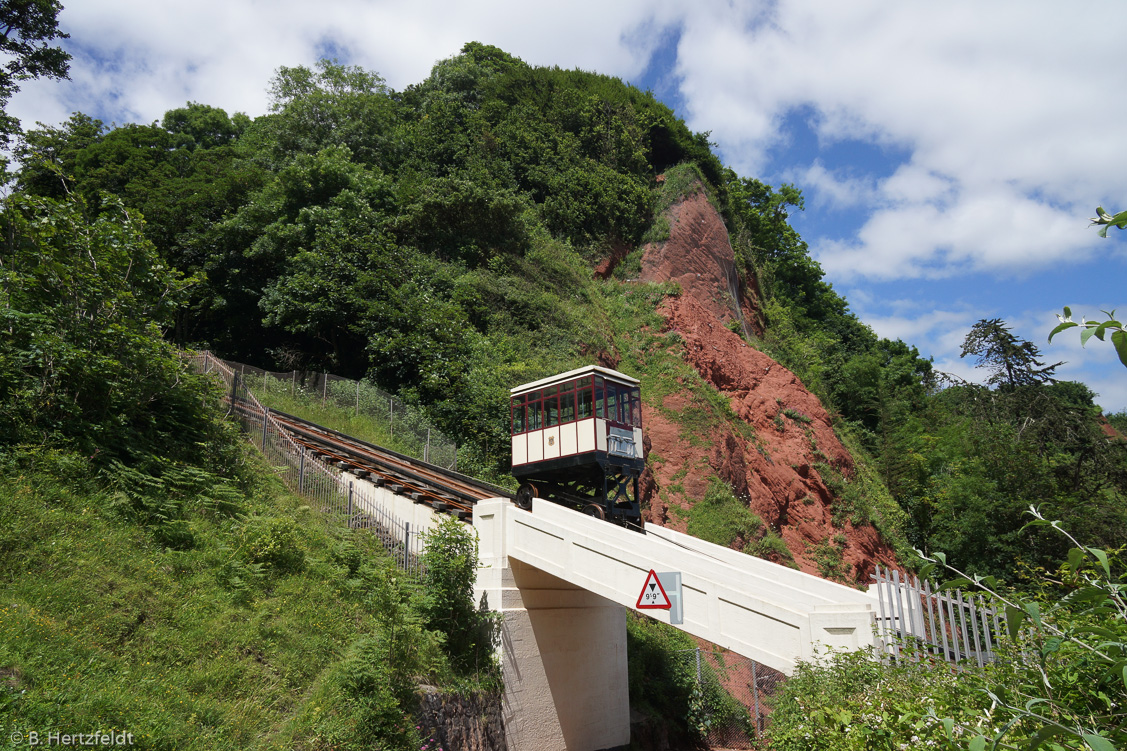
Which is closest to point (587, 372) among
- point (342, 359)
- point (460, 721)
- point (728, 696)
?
point (460, 721)

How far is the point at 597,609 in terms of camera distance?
1504 centimetres

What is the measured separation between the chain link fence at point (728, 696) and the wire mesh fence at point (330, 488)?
9.06 meters

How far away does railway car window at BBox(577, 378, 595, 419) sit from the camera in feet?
52.4

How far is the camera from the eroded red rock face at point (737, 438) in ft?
86.4

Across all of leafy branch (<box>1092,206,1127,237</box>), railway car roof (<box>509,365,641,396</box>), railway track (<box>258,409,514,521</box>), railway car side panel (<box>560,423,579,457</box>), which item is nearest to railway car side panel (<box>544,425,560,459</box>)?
railway car side panel (<box>560,423,579,457</box>)

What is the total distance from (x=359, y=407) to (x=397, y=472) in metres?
8.84

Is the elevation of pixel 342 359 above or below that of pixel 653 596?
above

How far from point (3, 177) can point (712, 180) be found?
42782 millimetres

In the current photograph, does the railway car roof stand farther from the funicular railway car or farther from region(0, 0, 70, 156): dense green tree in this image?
region(0, 0, 70, 156): dense green tree

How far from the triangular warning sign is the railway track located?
4862mm

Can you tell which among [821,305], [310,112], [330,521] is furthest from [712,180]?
[330,521]

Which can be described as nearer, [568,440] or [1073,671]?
[1073,671]

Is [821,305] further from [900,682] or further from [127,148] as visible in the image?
[900,682]

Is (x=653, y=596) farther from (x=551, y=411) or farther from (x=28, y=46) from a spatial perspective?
(x=28, y=46)
